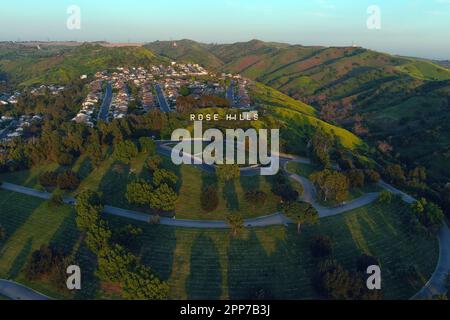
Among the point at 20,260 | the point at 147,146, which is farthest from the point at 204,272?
the point at 147,146

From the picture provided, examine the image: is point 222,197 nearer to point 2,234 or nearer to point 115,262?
point 115,262

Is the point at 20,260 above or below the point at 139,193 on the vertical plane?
below

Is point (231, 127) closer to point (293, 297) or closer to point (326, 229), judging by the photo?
point (326, 229)

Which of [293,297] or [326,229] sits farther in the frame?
[326,229]

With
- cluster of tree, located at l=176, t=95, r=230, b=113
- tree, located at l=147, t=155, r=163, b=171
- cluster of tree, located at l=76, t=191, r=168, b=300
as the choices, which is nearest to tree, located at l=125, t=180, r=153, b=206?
cluster of tree, located at l=76, t=191, r=168, b=300
